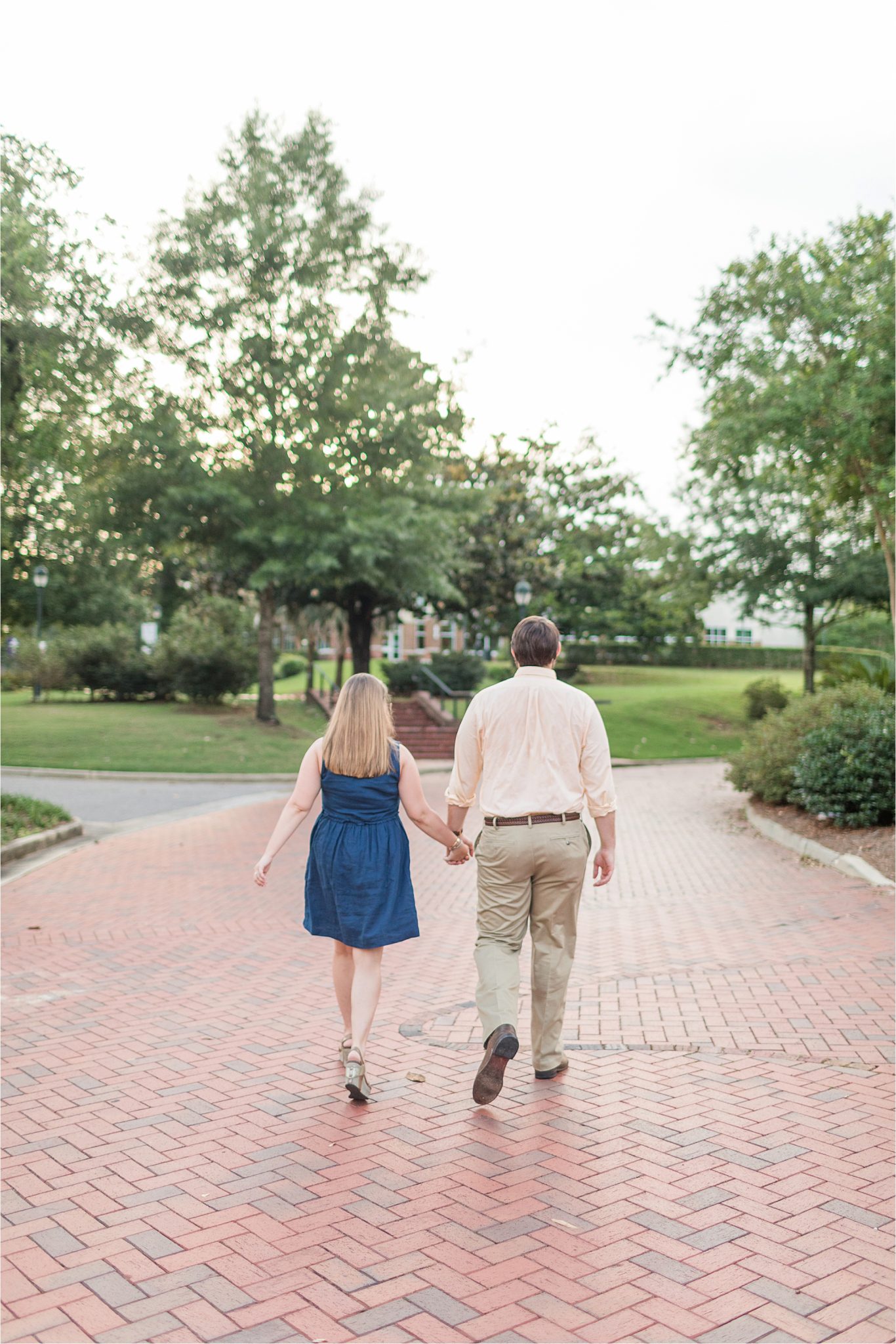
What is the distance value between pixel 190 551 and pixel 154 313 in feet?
19.3

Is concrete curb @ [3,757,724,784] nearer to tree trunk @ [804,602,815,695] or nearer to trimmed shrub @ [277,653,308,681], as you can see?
tree trunk @ [804,602,815,695]

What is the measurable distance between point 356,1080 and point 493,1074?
1.96 feet

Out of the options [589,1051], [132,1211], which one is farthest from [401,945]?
[132,1211]

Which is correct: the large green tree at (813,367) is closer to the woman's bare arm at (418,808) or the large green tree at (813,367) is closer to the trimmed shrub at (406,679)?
the woman's bare arm at (418,808)

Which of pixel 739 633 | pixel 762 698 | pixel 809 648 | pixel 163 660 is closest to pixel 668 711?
pixel 762 698

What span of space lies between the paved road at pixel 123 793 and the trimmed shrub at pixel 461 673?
519 inches

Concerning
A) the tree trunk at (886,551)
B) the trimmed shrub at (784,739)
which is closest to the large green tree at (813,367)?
the tree trunk at (886,551)

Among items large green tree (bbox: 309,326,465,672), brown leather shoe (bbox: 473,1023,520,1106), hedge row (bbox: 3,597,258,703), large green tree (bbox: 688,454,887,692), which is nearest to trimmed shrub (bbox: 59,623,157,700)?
hedge row (bbox: 3,597,258,703)

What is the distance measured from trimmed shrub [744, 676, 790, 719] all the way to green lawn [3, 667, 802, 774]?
2.75ft

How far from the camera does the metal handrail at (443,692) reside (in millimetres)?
31109

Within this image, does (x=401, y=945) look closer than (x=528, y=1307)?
No

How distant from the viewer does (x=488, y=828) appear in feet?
15.6

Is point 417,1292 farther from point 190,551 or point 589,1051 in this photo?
point 190,551

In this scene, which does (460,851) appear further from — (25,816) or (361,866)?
(25,816)
